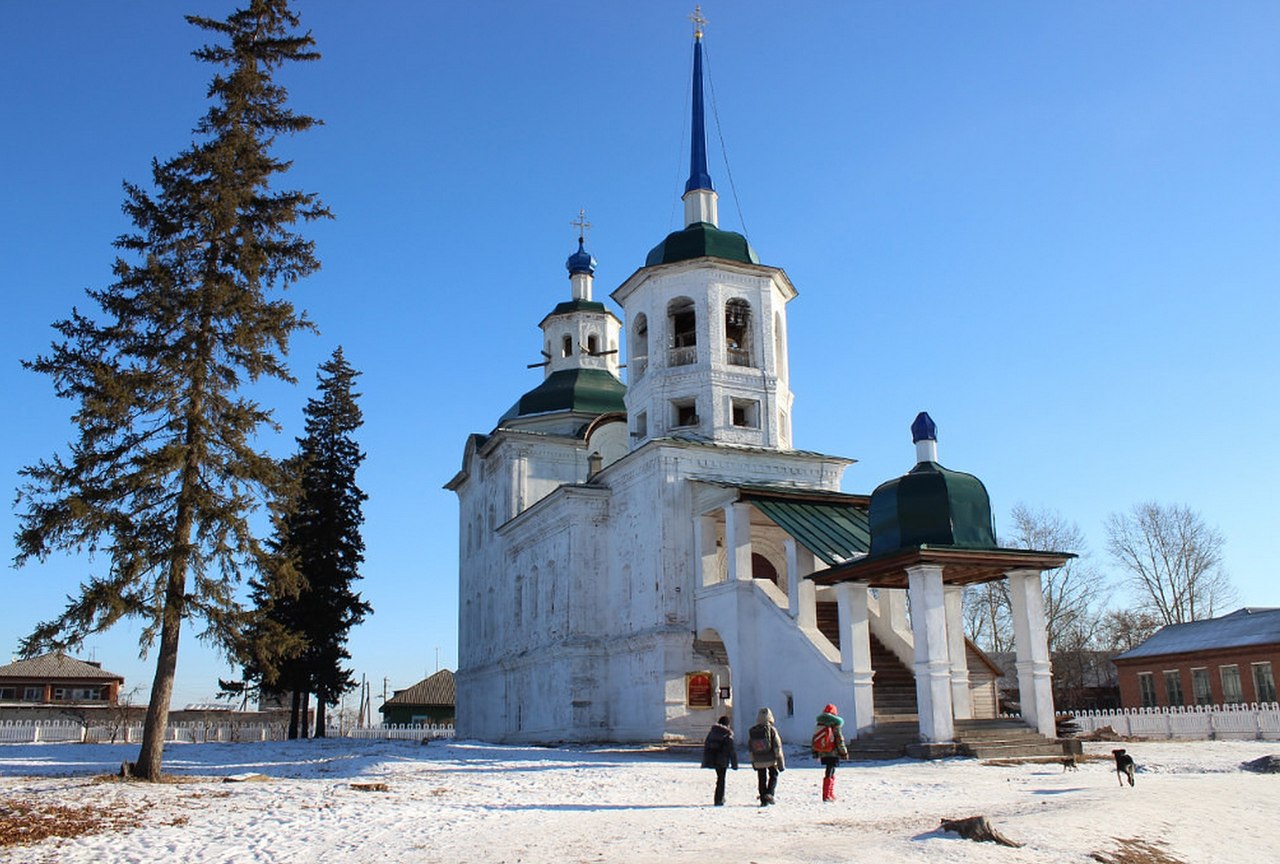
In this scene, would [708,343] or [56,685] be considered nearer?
[708,343]

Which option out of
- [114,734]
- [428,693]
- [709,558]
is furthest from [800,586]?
[428,693]

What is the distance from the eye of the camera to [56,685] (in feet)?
180

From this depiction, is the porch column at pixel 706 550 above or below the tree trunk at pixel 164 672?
above

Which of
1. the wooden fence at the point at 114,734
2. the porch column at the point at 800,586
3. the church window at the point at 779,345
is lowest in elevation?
the wooden fence at the point at 114,734

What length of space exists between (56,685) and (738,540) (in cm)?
4465

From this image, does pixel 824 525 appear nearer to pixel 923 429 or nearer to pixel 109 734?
pixel 923 429

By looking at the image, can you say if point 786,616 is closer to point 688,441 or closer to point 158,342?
point 688,441

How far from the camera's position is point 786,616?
22594mm

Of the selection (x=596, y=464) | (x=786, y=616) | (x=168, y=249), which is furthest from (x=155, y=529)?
(x=596, y=464)

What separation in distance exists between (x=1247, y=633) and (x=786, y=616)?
67.5 ft

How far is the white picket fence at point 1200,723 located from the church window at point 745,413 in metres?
11.5

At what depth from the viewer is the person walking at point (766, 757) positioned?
12.0m

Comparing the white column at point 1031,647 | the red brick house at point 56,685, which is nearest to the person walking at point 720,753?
the white column at point 1031,647

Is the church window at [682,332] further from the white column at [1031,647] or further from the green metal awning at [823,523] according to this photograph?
the white column at [1031,647]
